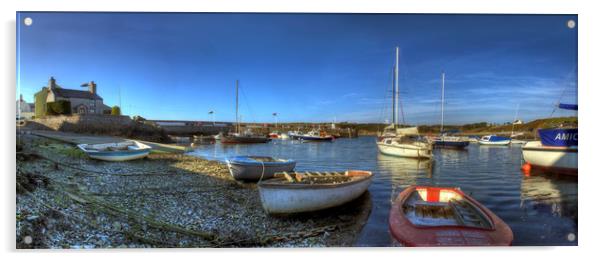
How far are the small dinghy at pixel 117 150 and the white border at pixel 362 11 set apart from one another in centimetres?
174

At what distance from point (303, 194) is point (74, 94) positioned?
9.46ft

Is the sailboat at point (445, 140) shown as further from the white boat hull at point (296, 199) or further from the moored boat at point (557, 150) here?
the white boat hull at point (296, 199)

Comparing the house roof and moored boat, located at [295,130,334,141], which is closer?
the house roof

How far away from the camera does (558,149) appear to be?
12.1ft

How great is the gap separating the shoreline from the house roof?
57cm

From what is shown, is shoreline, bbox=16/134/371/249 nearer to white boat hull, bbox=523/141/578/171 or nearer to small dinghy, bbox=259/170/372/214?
small dinghy, bbox=259/170/372/214

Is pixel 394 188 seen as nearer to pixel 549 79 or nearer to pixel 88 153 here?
pixel 549 79

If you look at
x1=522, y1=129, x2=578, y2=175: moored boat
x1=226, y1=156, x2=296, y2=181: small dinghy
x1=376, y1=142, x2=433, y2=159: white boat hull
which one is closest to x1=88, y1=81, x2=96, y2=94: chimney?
x1=226, y1=156, x2=296, y2=181: small dinghy

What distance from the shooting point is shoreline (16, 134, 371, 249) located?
3.00 metres

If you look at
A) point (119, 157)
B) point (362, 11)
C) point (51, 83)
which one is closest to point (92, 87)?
point (51, 83)

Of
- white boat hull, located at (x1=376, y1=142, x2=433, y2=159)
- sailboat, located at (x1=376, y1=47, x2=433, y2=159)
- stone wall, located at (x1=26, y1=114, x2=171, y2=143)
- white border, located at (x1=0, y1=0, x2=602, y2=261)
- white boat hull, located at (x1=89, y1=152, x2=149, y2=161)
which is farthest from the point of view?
white boat hull, located at (x1=376, y1=142, x2=433, y2=159)

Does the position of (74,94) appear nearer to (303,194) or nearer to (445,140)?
(303,194)

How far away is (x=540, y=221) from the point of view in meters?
3.38
